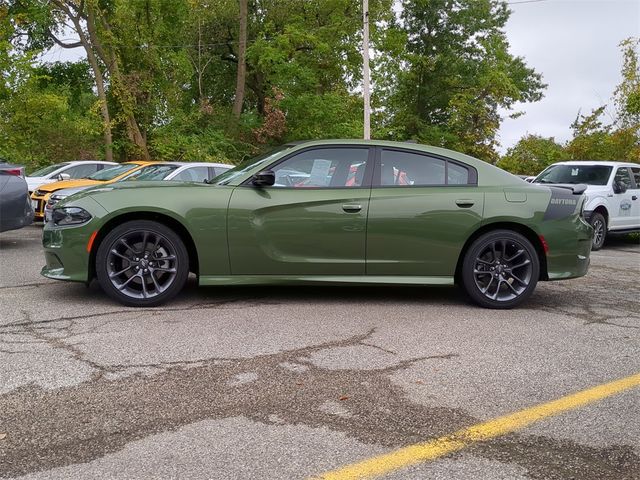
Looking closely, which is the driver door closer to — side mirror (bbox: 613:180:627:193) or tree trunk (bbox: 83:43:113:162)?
side mirror (bbox: 613:180:627:193)

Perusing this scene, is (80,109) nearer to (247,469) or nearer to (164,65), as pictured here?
(164,65)

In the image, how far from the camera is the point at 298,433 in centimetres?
307

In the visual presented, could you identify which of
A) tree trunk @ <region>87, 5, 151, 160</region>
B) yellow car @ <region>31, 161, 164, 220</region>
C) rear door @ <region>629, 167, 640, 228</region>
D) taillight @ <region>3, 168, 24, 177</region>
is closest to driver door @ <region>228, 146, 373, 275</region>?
taillight @ <region>3, 168, 24, 177</region>


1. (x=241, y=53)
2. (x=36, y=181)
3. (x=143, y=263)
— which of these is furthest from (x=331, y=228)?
(x=241, y=53)

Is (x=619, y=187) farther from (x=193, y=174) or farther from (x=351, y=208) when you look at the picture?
(x=351, y=208)

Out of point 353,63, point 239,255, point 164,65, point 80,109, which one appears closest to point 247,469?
point 239,255

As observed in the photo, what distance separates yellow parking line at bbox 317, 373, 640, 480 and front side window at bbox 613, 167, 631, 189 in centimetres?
968

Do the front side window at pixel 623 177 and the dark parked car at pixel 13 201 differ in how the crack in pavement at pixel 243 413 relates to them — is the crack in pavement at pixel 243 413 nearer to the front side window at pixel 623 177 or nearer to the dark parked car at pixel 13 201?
the dark parked car at pixel 13 201

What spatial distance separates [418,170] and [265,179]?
1524 mm

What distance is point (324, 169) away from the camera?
5.95 metres

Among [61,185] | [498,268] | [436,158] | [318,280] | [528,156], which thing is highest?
[528,156]

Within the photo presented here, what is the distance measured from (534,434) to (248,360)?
1.89 metres

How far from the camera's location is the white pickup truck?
1212 cm

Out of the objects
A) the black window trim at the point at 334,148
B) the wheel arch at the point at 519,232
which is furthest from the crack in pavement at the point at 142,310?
the wheel arch at the point at 519,232
